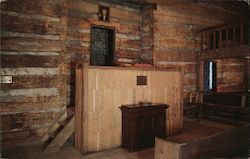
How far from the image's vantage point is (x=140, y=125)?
184 inches

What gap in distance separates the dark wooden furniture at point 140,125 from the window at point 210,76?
476cm

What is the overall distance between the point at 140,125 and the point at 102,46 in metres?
3.40

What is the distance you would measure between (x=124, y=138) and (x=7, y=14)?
3.81 meters

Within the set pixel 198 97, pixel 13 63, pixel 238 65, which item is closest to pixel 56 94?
pixel 13 63

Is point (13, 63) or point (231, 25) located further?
point (231, 25)

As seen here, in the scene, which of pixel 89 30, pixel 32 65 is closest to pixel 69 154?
pixel 32 65

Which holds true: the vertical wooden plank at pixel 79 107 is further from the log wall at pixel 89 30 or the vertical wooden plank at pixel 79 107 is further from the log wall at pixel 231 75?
the log wall at pixel 231 75

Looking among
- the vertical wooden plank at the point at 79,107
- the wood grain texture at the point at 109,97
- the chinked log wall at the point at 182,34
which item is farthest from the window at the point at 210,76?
the vertical wooden plank at the point at 79,107

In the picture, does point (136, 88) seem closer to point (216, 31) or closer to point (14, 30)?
point (14, 30)

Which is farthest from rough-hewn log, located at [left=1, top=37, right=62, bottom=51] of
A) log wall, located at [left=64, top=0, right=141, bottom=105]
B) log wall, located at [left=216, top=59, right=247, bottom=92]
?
log wall, located at [left=216, top=59, right=247, bottom=92]

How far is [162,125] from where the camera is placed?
5.13 meters

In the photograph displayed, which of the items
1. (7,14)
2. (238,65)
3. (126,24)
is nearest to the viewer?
(7,14)

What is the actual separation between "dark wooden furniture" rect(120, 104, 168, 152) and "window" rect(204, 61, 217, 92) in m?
4.76

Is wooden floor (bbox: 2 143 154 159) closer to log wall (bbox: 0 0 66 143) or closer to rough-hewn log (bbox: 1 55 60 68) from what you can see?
log wall (bbox: 0 0 66 143)
